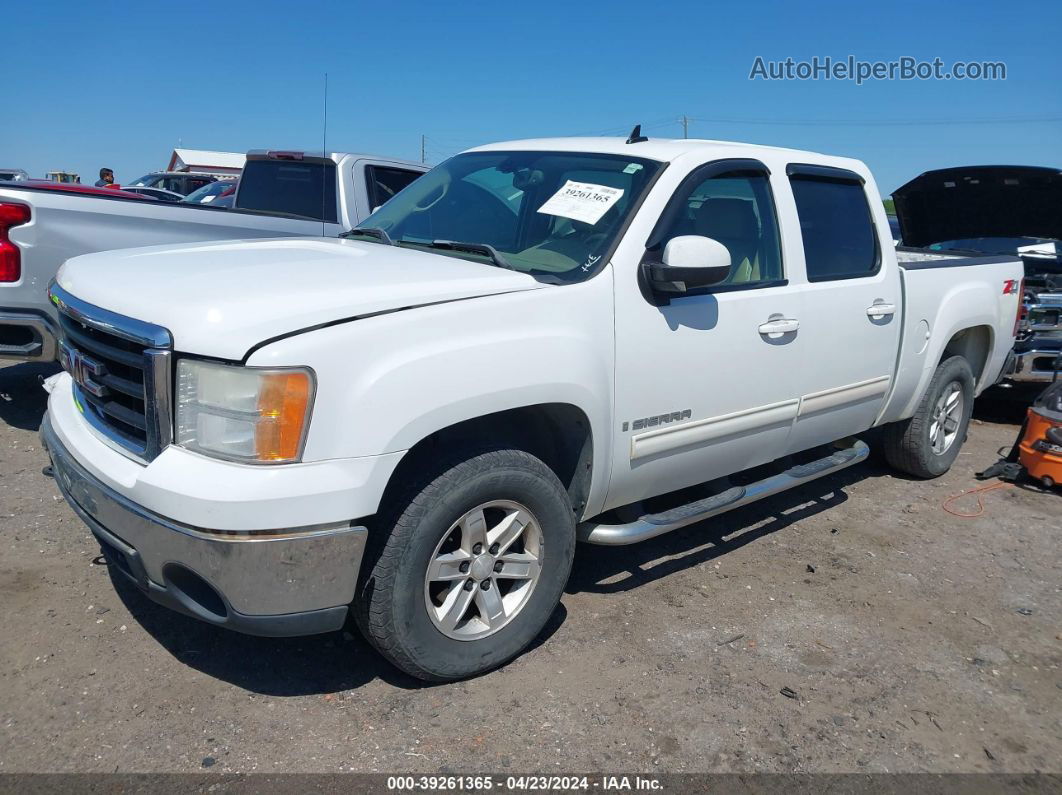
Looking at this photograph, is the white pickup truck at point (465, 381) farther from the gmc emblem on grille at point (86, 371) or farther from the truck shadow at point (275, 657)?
the truck shadow at point (275, 657)

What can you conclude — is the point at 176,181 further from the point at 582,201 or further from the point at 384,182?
the point at 582,201

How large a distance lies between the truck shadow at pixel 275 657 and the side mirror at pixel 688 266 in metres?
1.48

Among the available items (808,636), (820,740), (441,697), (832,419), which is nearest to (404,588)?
(441,697)

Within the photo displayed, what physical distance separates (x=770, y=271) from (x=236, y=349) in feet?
8.24

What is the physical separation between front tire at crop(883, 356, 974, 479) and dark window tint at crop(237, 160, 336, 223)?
4.41 metres

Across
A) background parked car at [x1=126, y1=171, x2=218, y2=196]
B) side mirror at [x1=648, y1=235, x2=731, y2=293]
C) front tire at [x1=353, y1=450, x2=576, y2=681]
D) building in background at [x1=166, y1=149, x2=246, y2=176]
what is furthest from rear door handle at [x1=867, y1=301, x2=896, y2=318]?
building in background at [x1=166, y1=149, x2=246, y2=176]

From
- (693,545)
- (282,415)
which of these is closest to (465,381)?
(282,415)

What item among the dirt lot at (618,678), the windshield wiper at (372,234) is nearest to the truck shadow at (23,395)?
the dirt lot at (618,678)

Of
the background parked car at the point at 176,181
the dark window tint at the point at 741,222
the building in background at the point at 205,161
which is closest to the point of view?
the dark window tint at the point at 741,222

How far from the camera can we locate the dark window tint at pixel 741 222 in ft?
12.4

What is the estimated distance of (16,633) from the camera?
325 cm

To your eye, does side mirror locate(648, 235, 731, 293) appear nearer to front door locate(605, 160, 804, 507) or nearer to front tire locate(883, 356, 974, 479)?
front door locate(605, 160, 804, 507)

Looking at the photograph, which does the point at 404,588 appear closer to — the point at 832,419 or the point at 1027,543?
the point at 832,419

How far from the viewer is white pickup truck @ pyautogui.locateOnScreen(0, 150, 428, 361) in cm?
510
